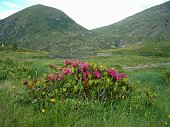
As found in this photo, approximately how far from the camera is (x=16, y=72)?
1250cm

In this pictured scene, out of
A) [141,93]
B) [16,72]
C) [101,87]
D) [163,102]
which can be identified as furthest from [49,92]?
[16,72]

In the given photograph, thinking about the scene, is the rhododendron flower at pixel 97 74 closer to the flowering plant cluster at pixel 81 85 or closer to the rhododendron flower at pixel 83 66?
the flowering plant cluster at pixel 81 85

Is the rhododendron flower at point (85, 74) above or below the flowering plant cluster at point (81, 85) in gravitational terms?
above

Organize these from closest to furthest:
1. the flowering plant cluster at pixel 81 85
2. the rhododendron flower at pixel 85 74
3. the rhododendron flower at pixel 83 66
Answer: the flowering plant cluster at pixel 81 85 → the rhododendron flower at pixel 85 74 → the rhododendron flower at pixel 83 66

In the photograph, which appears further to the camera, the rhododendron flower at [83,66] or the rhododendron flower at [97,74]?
the rhododendron flower at [83,66]

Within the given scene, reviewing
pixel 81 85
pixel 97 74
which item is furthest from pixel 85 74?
pixel 81 85

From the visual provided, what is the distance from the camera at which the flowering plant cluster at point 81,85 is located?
685cm

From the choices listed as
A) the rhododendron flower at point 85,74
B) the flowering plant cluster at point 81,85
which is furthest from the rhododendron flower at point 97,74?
the rhododendron flower at point 85,74

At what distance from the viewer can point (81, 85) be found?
711 centimetres

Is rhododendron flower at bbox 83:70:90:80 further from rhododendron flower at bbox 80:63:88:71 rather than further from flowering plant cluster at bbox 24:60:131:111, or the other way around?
rhododendron flower at bbox 80:63:88:71

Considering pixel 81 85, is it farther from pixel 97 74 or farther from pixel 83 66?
pixel 83 66

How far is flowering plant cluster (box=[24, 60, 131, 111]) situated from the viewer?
6848mm

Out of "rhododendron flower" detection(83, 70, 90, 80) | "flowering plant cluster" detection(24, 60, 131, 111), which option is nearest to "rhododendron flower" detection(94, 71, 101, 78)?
"flowering plant cluster" detection(24, 60, 131, 111)

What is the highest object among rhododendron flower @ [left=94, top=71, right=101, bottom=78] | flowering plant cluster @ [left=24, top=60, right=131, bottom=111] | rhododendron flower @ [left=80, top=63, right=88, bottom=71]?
rhododendron flower @ [left=80, top=63, right=88, bottom=71]
